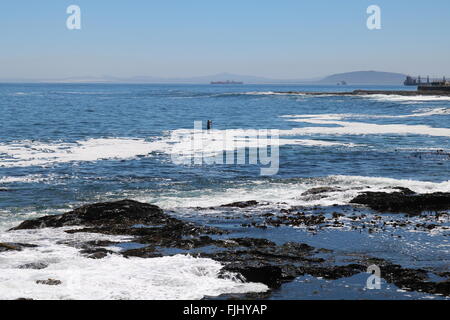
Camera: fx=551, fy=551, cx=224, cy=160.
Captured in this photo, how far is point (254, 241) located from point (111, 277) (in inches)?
205

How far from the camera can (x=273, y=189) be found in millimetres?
27781

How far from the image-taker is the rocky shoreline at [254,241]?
14289 mm

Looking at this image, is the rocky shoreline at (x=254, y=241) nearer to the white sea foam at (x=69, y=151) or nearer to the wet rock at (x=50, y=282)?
the wet rock at (x=50, y=282)

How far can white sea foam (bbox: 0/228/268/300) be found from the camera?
13.1m

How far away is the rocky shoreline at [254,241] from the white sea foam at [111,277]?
0.38 meters

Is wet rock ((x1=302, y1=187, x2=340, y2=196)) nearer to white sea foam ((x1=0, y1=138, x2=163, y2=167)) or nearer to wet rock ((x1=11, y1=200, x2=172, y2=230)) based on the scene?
wet rock ((x1=11, y1=200, x2=172, y2=230))

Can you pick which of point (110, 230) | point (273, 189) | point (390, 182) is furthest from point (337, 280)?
point (390, 182)

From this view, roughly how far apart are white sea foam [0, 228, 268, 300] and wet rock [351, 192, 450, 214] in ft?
32.5

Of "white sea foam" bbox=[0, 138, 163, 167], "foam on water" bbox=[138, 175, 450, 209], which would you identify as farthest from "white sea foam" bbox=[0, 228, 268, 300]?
"white sea foam" bbox=[0, 138, 163, 167]

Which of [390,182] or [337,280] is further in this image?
[390,182]

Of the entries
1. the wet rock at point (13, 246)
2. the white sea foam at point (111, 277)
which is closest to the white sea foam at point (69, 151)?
the wet rock at point (13, 246)

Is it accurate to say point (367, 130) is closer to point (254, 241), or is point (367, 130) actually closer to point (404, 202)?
point (404, 202)
